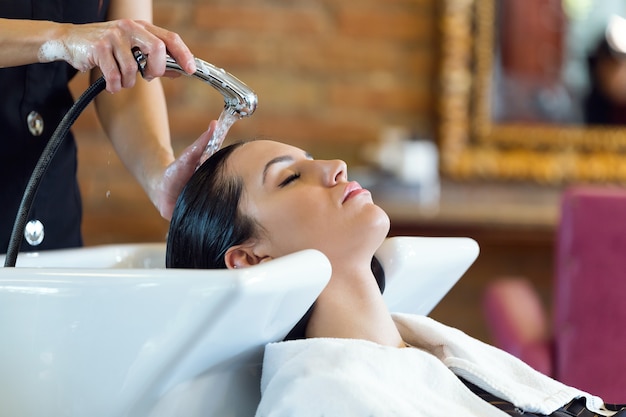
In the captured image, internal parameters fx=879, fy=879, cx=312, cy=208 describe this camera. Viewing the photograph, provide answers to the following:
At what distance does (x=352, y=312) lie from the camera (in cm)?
123

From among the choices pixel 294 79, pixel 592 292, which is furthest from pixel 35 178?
pixel 294 79

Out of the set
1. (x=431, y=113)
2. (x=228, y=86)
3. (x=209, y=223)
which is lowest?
(x=431, y=113)

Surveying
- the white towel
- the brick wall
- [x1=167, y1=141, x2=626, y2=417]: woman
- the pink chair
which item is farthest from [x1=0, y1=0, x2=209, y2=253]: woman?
the brick wall

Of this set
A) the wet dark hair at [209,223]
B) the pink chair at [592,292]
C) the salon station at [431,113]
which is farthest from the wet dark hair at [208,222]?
the salon station at [431,113]

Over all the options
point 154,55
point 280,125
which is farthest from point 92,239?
point 154,55

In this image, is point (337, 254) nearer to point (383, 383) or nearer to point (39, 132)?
point (383, 383)

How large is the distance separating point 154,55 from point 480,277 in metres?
2.56

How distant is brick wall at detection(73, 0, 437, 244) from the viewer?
3275 mm

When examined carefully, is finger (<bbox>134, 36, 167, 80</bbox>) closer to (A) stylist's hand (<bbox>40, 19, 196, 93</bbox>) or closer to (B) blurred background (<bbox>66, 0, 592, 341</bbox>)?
(A) stylist's hand (<bbox>40, 19, 196, 93</bbox>)

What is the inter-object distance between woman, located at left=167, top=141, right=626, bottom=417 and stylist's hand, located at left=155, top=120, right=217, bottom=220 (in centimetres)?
5

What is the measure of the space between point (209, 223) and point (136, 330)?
0.37m

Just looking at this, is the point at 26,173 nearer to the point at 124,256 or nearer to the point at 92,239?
the point at 124,256

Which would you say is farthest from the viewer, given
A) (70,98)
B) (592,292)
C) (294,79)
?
(294,79)

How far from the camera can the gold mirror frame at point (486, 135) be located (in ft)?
10.9
